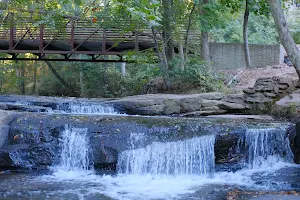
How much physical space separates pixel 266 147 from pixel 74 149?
4856 mm

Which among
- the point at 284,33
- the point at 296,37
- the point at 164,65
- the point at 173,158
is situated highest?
the point at 296,37

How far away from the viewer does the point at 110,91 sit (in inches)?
1168

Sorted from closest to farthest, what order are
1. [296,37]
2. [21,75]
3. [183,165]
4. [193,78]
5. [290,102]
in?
[183,165] → [290,102] → [193,78] → [296,37] → [21,75]

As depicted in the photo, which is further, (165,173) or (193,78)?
(193,78)

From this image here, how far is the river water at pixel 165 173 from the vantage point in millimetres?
9398

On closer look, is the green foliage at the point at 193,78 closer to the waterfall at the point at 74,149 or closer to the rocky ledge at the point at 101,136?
the rocky ledge at the point at 101,136

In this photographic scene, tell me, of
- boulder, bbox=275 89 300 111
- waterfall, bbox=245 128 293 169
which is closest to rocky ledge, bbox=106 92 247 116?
boulder, bbox=275 89 300 111

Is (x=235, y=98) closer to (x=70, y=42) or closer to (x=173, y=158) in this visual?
(x=173, y=158)

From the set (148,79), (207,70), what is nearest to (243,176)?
(207,70)

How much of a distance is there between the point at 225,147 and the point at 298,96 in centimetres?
454

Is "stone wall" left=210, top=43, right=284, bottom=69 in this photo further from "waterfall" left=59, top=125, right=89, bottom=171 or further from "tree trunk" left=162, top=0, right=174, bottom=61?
"waterfall" left=59, top=125, right=89, bottom=171

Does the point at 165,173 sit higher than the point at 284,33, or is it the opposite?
the point at 284,33

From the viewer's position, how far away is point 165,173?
11016 mm

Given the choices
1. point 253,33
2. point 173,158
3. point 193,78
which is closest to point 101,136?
point 173,158
